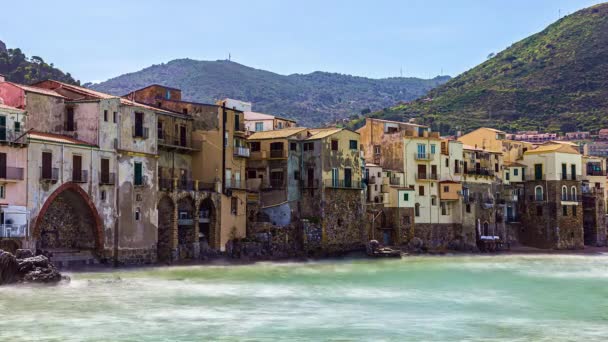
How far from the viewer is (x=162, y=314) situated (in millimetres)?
33812

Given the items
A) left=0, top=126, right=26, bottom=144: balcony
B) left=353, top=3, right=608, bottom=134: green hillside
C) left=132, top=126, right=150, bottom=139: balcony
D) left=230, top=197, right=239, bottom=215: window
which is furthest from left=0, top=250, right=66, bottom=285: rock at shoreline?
left=353, top=3, right=608, bottom=134: green hillside

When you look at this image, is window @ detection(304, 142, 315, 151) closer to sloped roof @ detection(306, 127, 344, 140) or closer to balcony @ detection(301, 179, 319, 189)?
sloped roof @ detection(306, 127, 344, 140)

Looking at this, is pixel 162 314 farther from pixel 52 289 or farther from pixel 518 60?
pixel 518 60

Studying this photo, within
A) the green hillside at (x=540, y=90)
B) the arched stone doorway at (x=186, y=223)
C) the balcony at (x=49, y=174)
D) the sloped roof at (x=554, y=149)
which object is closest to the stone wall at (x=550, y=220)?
the sloped roof at (x=554, y=149)

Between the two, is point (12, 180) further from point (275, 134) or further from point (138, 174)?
point (275, 134)

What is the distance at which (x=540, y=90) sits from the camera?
136m

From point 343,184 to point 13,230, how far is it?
31.0 metres

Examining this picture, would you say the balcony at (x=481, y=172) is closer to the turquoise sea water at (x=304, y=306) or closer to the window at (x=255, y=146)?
the window at (x=255, y=146)

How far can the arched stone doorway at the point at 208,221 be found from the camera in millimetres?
60531

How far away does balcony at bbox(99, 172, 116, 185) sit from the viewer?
→ 51.7m

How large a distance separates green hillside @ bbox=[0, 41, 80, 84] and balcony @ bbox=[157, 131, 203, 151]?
37807 millimetres

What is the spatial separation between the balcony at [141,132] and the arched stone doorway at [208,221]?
7.57 m

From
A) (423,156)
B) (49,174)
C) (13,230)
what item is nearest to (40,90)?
(49,174)

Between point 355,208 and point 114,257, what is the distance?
25.1m
